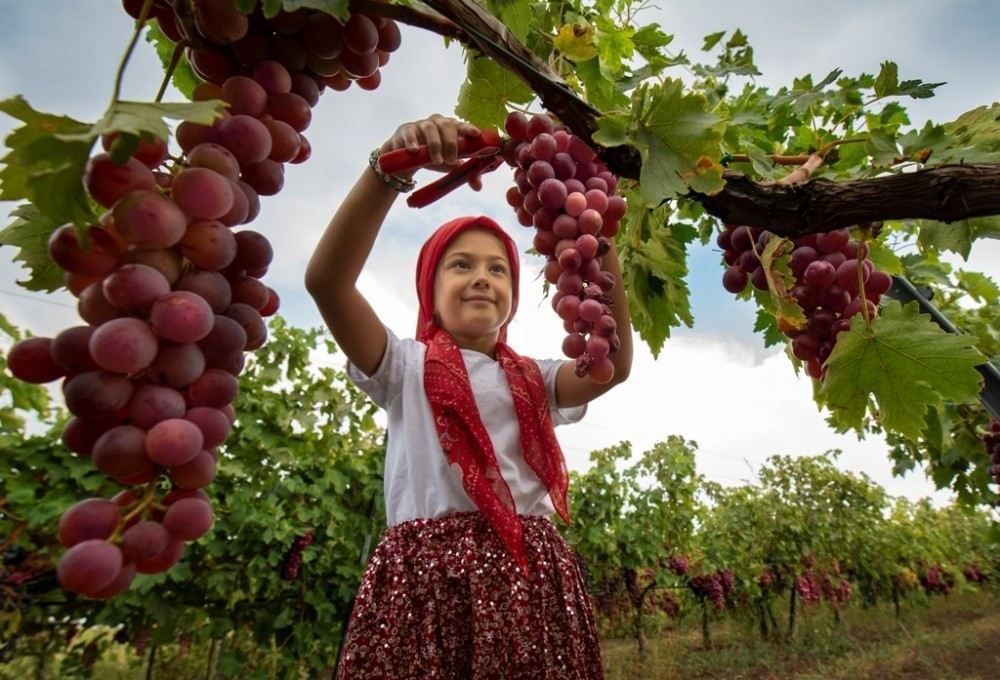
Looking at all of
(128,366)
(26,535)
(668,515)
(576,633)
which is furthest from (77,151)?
(668,515)

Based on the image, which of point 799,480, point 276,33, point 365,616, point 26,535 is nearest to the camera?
point 276,33

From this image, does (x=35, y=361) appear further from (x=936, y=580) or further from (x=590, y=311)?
(x=936, y=580)

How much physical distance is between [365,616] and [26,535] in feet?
7.59

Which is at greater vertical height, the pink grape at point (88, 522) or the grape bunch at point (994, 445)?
the grape bunch at point (994, 445)

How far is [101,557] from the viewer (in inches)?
17.9

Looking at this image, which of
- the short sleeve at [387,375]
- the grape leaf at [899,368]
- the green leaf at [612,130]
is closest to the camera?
the green leaf at [612,130]

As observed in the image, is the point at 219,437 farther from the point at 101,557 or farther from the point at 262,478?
the point at 262,478

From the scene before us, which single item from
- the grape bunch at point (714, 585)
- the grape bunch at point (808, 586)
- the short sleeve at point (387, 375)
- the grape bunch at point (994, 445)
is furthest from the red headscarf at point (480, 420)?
the grape bunch at point (808, 586)

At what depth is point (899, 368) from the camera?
1300 mm

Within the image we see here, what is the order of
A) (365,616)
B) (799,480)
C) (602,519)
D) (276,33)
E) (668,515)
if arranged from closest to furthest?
(276,33), (365,616), (602,519), (668,515), (799,480)

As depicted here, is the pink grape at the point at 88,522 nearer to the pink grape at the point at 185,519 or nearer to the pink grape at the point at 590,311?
the pink grape at the point at 185,519

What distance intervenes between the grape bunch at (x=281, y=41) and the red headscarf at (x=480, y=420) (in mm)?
911

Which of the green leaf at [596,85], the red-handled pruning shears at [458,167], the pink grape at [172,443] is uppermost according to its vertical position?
the green leaf at [596,85]

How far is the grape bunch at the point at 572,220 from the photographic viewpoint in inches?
37.2
